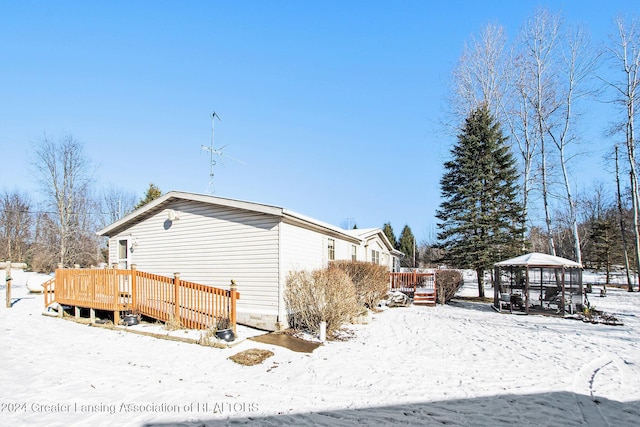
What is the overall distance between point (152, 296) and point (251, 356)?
165 inches

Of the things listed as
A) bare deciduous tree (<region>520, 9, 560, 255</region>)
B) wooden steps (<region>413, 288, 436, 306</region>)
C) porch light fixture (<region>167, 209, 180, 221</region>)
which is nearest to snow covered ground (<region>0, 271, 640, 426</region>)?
porch light fixture (<region>167, 209, 180, 221</region>)

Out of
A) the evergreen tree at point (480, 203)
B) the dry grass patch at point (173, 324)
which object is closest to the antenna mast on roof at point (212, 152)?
the dry grass patch at point (173, 324)

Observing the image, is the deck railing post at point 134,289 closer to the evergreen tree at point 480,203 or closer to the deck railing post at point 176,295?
the deck railing post at point 176,295

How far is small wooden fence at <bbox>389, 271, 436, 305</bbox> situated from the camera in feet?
51.3

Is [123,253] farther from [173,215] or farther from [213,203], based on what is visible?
[213,203]

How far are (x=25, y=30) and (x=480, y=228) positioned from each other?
20.9 meters

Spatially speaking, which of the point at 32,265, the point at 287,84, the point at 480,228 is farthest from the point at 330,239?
the point at 32,265

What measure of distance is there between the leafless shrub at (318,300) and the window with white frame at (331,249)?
358 centimetres

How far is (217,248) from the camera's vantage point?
10.5m

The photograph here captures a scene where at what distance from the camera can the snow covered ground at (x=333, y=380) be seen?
4188mm

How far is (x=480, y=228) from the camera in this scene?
742 inches

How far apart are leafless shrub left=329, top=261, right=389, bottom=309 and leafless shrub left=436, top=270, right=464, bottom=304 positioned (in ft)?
12.9

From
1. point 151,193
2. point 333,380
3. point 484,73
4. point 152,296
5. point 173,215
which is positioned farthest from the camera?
point 151,193

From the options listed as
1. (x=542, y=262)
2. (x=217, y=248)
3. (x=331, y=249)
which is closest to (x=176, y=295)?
(x=217, y=248)
